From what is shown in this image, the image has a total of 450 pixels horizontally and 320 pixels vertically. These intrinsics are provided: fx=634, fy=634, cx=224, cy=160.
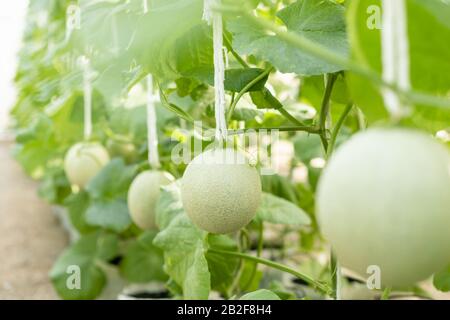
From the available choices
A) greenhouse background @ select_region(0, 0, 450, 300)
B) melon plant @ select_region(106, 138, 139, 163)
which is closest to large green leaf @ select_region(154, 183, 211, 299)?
greenhouse background @ select_region(0, 0, 450, 300)

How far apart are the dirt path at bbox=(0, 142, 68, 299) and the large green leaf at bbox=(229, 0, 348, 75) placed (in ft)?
5.77

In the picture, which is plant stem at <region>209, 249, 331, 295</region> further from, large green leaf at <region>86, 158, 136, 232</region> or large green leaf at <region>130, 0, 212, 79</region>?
large green leaf at <region>86, 158, 136, 232</region>

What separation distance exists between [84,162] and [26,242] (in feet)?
4.64

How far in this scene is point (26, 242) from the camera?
3283 mm

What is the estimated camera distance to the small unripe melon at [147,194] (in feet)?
4.84

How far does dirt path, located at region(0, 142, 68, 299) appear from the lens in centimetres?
255

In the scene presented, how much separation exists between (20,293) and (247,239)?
1.13 meters

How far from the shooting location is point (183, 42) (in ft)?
3.50

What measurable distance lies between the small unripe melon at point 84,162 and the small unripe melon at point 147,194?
0.60 meters

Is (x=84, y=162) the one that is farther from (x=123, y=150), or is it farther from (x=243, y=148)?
(x=243, y=148)

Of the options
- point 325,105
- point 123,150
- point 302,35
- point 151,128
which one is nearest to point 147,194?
point 151,128

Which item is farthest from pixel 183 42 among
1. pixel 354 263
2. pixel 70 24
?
pixel 70 24

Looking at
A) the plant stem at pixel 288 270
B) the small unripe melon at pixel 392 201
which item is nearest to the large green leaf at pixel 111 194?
the plant stem at pixel 288 270
